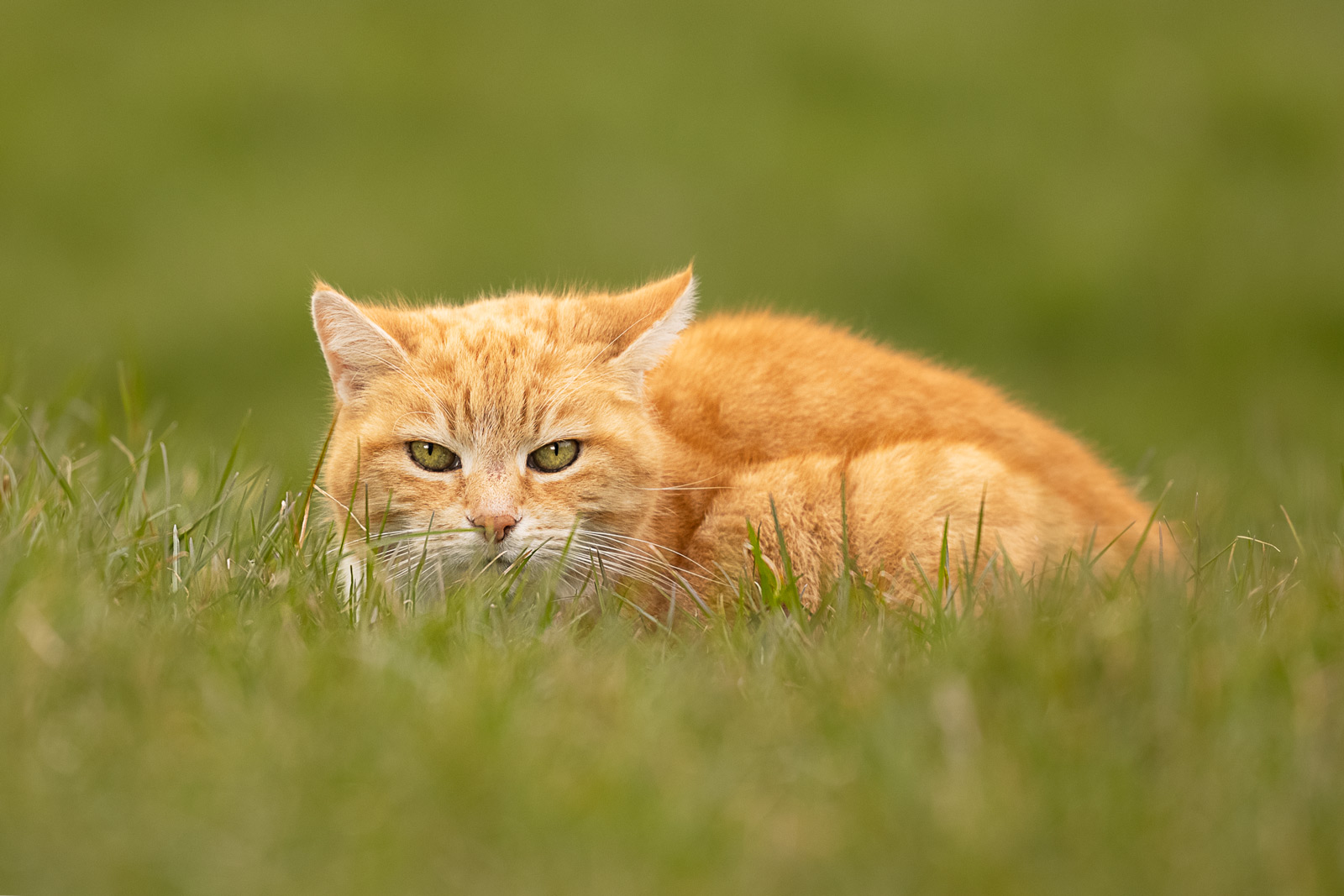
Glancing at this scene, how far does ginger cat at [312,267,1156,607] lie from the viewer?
8.94 feet

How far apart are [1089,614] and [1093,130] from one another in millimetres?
6674

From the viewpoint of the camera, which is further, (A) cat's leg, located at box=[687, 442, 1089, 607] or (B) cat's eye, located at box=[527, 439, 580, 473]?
(B) cat's eye, located at box=[527, 439, 580, 473]

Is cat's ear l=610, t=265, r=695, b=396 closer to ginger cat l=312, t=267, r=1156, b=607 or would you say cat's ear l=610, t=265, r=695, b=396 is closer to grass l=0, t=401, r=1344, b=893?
ginger cat l=312, t=267, r=1156, b=607

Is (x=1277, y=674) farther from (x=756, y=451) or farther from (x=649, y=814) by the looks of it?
(x=756, y=451)

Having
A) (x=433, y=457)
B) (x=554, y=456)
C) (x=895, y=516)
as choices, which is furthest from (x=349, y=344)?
(x=895, y=516)

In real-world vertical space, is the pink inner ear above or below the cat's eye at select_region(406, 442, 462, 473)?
above

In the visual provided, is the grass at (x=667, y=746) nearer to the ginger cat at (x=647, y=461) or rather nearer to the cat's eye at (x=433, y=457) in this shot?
the ginger cat at (x=647, y=461)

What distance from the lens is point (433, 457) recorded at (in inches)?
112

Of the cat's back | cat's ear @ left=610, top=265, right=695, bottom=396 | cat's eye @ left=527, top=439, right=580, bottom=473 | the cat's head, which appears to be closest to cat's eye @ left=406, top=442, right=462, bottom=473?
the cat's head

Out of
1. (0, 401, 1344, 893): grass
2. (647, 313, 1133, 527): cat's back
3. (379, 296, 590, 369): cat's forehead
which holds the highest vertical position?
(379, 296, 590, 369): cat's forehead

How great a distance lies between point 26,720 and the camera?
1706 mm

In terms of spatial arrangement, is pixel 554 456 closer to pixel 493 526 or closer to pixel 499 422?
pixel 499 422

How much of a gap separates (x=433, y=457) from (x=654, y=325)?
58 cm

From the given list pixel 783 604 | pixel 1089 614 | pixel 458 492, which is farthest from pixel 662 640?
pixel 1089 614
